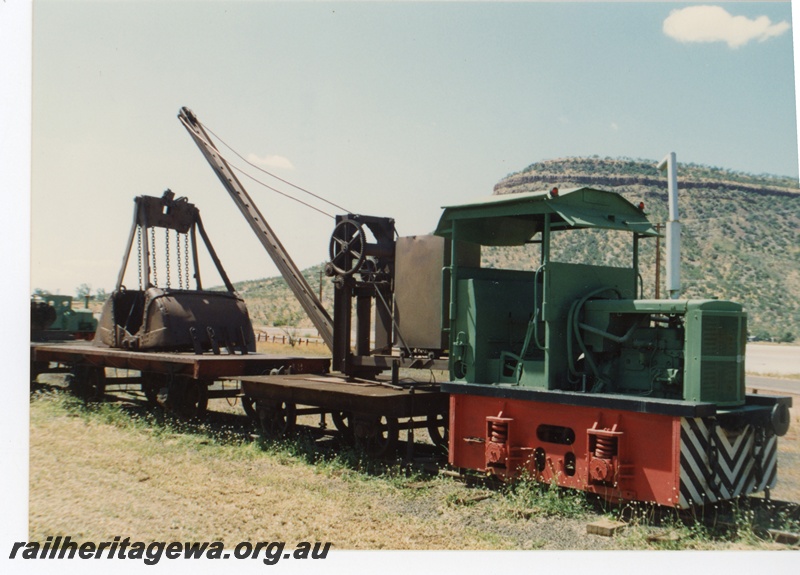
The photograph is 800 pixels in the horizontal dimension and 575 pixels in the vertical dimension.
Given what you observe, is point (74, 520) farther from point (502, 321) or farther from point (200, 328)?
point (200, 328)

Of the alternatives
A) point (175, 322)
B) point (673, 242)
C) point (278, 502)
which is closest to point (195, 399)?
point (175, 322)

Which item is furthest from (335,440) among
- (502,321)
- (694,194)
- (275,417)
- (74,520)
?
(694,194)

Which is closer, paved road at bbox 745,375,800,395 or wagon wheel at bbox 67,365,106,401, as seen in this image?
wagon wheel at bbox 67,365,106,401

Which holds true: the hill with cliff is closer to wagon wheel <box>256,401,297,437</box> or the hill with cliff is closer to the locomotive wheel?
the locomotive wheel

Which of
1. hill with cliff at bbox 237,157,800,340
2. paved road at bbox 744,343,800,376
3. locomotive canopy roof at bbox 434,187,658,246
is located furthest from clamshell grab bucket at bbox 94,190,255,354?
hill with cliff at bbox 237,157,800,340

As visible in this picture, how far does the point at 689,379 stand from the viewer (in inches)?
260

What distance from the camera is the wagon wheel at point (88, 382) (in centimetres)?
1398

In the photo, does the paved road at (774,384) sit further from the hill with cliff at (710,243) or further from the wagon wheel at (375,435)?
the wagon wheel at (375,435)

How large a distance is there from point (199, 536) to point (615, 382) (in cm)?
404

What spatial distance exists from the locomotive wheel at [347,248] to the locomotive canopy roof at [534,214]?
4.77ft

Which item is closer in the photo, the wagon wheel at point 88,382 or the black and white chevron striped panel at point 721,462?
the black and white chevron striped panel at point 721,462

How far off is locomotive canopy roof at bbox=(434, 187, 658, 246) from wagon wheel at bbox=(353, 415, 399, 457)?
7.47 feet

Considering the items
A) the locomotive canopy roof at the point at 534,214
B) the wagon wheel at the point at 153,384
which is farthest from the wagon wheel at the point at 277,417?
the wagon wheel at the point at 153,384

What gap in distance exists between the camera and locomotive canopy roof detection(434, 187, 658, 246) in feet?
24.5
